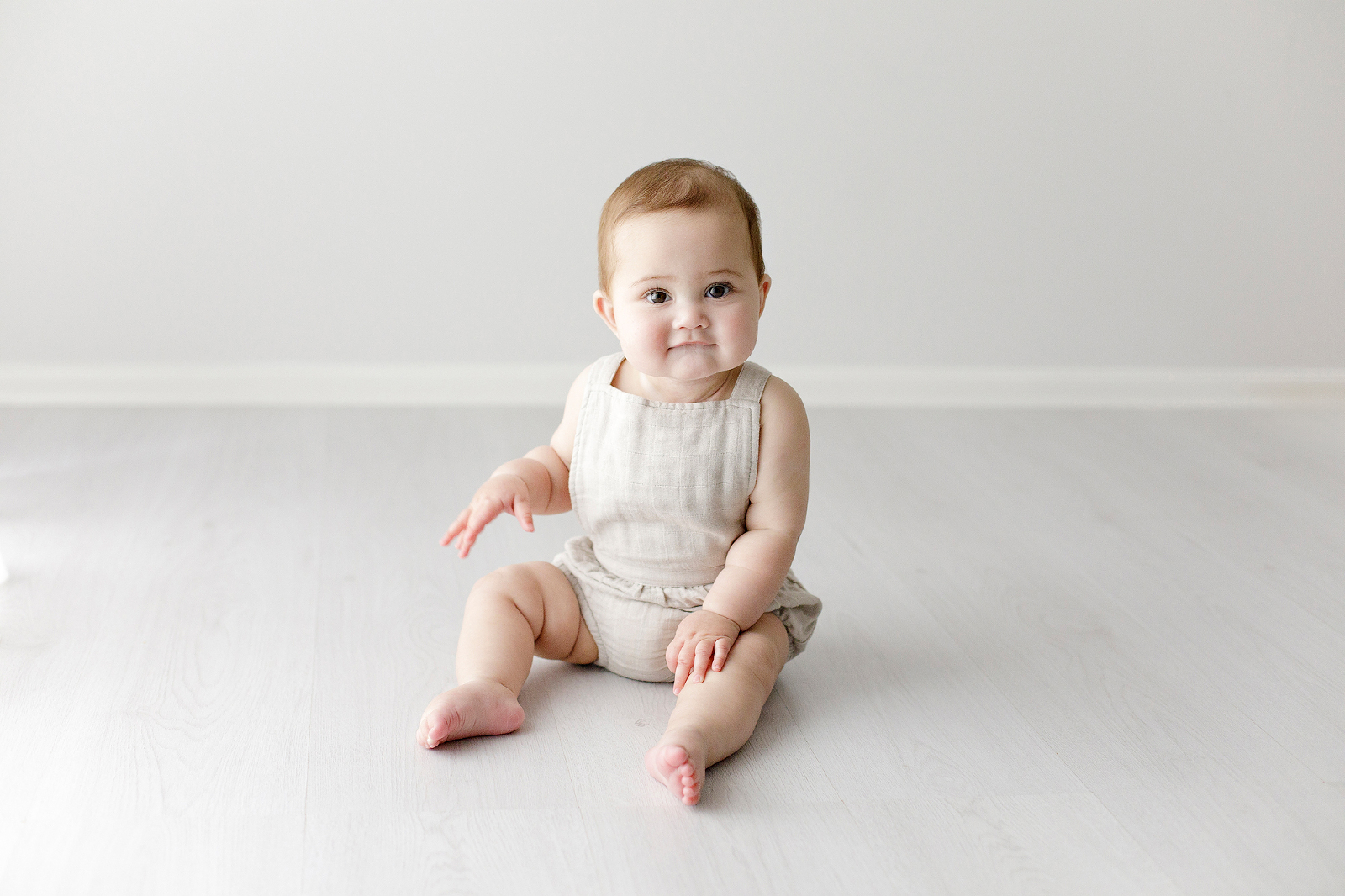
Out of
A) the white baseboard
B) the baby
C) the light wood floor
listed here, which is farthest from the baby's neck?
the white baseboard

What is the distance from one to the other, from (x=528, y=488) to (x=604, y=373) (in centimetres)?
13

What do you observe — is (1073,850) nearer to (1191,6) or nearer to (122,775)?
(122,775)

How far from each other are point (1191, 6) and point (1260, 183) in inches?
14.6

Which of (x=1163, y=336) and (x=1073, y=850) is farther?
(x=1163, y=336)

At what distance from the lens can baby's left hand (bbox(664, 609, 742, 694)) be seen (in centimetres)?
101

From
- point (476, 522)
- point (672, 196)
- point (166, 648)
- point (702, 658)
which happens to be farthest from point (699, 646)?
point (166, 648)

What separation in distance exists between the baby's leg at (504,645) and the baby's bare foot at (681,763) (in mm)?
146

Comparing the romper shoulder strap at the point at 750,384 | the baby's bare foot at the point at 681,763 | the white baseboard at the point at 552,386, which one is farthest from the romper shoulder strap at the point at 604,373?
the white baseboard at the point at 552,386

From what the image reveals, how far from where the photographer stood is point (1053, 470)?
190 cm

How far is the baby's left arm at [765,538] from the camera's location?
1034 mm

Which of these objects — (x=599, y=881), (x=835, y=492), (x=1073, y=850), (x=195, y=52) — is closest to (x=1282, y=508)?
(x=835, y=492)

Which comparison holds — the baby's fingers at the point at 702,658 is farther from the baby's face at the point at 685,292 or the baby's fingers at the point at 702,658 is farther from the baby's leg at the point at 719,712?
the baby's face at the point at 685,292

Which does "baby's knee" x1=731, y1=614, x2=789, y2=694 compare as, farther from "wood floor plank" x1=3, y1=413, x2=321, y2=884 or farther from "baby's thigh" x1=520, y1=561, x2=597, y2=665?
"wood floor plank" x1=3, y1=413, x2=321, y2=884

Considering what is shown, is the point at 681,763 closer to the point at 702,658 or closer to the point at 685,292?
the point at 702,658
